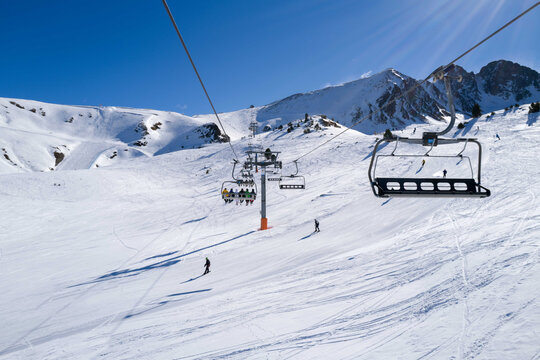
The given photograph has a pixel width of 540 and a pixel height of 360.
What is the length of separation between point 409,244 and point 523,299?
18.2ft

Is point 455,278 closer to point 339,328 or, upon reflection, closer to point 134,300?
point 339,328

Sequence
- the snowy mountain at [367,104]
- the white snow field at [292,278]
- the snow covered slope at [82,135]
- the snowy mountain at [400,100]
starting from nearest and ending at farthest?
the white snow field at [292,278]
the snow covered slope at [82,135]
the snowy mountain at [367,104]
the snowy mountain at [400,100]

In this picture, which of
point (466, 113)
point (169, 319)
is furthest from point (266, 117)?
point (169, 319)

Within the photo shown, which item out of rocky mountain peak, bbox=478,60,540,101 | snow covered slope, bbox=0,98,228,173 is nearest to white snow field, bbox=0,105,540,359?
snow covered slope, bbox=0,98,228,173

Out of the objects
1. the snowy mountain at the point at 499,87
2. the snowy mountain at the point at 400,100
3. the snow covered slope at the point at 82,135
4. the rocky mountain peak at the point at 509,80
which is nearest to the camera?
the snow covered slope at the point at 82,135

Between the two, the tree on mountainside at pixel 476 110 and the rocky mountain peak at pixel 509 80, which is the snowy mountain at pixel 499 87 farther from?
the tree on mountainside at pixel 476 110

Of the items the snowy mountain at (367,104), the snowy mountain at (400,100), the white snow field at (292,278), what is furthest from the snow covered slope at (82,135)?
the white snow field at (292,278)

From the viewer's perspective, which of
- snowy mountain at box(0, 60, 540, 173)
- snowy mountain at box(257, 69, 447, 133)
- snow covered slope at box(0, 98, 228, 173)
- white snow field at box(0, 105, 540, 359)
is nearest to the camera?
white snow field at box(0, 105, 540, 359)

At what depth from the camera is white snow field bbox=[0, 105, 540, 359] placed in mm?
6199

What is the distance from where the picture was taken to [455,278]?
7.87 metres

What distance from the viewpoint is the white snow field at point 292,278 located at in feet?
20.3

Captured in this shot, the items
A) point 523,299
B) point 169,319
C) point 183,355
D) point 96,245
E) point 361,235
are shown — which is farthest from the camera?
point 96,245

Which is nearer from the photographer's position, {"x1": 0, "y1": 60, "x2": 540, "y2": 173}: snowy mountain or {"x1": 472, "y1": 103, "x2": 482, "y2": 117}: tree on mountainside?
{"x1": 472, "y1": 103, "x2": 482, "y2": 117}: tree on mountainside

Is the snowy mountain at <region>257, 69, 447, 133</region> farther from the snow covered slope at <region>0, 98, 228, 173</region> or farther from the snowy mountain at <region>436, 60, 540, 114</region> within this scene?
the snow covered slope at <region>0, 98, 228, 173</region>
